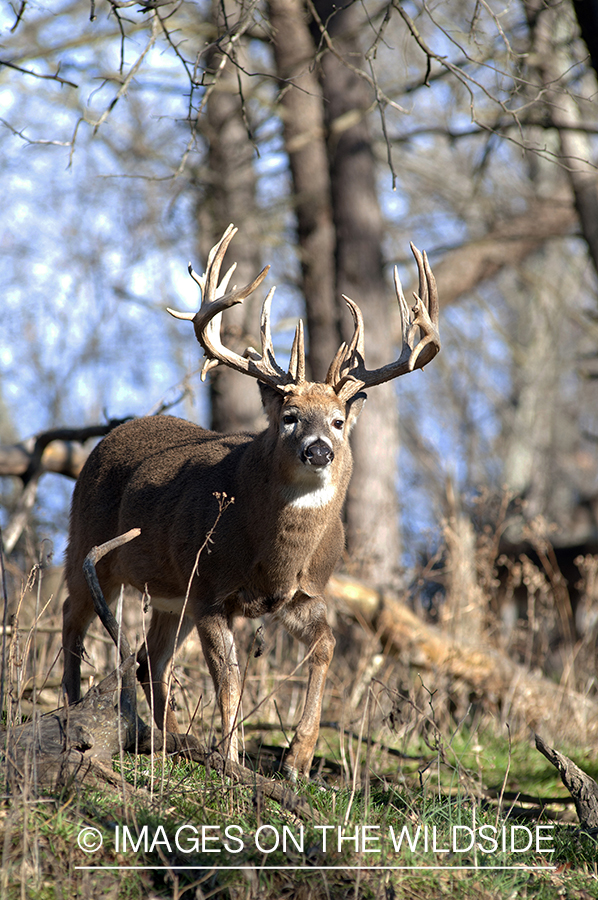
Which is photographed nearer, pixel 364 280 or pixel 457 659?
pixel 457 659

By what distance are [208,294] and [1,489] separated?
37.9ft

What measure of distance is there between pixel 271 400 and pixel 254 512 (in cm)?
72

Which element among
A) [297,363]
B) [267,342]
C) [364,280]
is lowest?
[297,363]

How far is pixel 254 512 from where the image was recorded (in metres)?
4.97

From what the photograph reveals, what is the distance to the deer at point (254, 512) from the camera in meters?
4.80

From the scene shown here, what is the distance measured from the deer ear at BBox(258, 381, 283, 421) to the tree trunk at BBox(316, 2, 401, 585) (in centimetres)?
406

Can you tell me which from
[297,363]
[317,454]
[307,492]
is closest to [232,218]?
[297,363]

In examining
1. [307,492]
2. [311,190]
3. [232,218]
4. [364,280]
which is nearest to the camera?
[307,492]

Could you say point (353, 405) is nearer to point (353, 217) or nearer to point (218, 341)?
point (218, 341)

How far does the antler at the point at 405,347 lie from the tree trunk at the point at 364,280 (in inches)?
162

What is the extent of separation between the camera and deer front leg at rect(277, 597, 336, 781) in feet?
14.7

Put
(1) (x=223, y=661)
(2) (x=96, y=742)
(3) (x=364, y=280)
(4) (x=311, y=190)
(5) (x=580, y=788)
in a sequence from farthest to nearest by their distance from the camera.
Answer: (4) (x=311, y=190), (3) (x=364, y=280), (1) (x=223, y=661), (5) (x=580, y=788), (2) (x=96, y=742)

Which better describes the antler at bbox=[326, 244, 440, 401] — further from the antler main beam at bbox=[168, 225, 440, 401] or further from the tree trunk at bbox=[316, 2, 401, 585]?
the tree trunk at bbox=[316, 2, 401, 585]

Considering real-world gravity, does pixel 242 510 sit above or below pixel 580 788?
above
